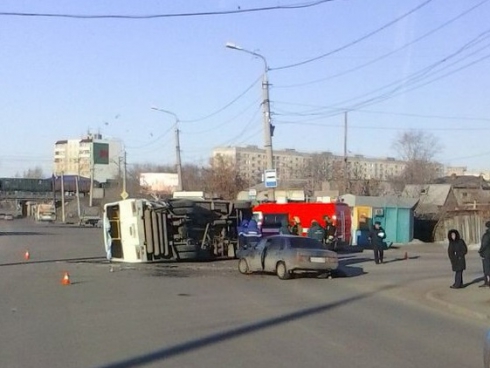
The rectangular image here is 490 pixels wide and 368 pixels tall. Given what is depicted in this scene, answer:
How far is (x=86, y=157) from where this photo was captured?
6545 inches

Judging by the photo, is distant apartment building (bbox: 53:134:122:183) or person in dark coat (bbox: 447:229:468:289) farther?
distant apartment building (bbox: 53:134:122:183)

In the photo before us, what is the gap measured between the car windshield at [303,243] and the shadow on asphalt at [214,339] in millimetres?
6662

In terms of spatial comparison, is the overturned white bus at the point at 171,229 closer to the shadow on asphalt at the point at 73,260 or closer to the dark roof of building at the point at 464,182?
the shadow on asphalt at the point at 73,260

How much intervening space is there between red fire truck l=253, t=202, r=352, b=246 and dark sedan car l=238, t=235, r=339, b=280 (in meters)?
11.9

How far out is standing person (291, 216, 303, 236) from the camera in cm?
3403

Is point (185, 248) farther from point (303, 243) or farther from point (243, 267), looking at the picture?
point (303, 243)

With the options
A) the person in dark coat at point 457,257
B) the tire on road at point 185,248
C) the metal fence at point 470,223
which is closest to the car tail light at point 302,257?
the person in dark coat at point 457,257

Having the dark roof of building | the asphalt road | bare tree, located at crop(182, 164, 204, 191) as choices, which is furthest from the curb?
bare tree, located at crop(182, 164, 204, 191)

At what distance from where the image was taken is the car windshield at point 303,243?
75.7ft

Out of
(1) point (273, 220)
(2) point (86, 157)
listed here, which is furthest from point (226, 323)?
(2) point (86, 157)

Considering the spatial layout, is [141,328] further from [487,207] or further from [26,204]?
[26,204]

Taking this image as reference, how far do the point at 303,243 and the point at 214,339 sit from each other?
40.6 feet

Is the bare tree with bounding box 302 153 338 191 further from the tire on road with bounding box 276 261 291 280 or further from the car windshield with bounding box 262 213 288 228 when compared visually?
the tire on road with bounding box 276 261 291 280

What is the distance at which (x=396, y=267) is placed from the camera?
28469 mm
